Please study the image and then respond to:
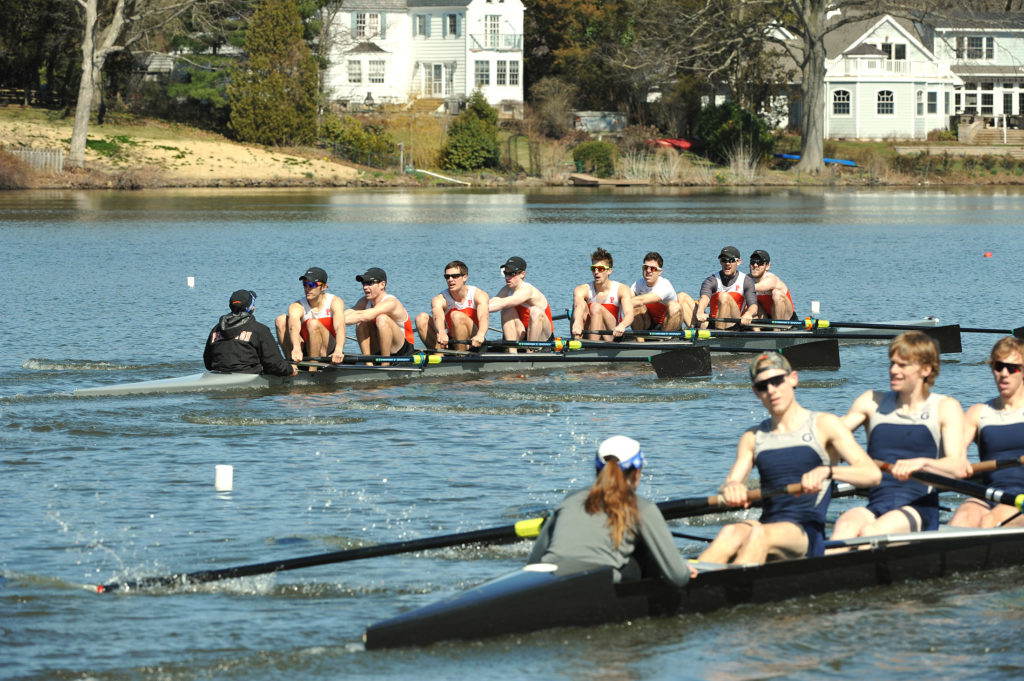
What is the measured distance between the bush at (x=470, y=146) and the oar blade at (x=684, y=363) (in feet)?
160

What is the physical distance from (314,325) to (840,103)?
64.4 metres

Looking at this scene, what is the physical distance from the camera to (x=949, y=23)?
264 ft

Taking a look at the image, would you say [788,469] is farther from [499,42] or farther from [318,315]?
[499,42]

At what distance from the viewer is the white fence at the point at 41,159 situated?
55688 mm

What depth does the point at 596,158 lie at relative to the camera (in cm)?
6588

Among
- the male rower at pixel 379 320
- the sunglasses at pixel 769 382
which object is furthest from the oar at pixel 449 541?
the male rower at pixel 379 320

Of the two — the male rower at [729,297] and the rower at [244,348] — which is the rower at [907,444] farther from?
the male rower at [729,297]

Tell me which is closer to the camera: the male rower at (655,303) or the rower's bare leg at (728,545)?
the rower's bare leg at (728,545)

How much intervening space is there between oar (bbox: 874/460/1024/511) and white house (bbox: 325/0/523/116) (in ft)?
227

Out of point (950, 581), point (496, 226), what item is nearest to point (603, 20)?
point (496, 226)

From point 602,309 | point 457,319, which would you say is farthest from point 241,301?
point 602,309

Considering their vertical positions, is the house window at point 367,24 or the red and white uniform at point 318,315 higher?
the house window at point 367,24

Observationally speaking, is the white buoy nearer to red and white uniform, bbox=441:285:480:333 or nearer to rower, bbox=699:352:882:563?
rower, bbox=699:352:882:563

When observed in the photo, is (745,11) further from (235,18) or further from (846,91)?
(235,18)
